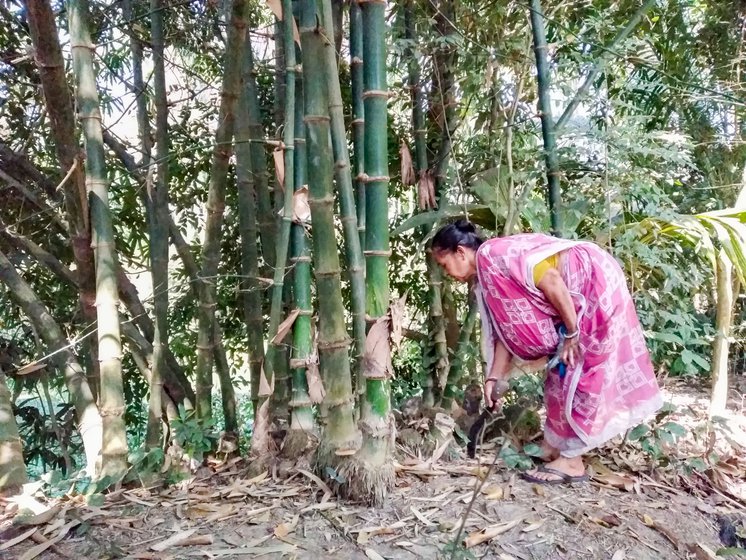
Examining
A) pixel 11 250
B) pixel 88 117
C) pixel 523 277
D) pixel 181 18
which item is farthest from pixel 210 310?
pixel 181 18

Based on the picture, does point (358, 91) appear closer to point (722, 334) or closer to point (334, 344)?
point (334, 344)

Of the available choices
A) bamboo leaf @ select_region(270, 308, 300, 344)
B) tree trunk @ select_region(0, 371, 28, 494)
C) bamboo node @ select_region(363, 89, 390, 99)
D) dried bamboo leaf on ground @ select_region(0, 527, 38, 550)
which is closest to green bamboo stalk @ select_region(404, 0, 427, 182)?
bamboo node @ select_region(363, 89, 390, 99)

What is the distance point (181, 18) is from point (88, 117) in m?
2.01

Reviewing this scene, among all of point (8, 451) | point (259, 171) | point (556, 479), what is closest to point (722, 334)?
point (556, 479)

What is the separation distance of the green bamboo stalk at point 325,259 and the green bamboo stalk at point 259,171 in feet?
2.85

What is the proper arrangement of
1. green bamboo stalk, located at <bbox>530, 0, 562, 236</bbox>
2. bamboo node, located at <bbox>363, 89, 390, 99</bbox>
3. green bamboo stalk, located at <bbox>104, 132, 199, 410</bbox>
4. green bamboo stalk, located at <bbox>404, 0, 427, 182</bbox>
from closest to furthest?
1. bamboo node, located at <bbox>363, 89, 390, 99</bbox>
2. green bamboo stalk, located at <bbox>530, 0, 562, 236</bbox>
3. green bamboo stalk, located at <bbox>404, 0, 427, 182</bbox>
4. green bamboo stalk, located at <bbox>104, 132, 199, 410</bbox>

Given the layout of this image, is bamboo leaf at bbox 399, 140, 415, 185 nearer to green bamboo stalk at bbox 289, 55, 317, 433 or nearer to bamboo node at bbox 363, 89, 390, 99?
green bamboo stalk at bbox 289, 55, 317, 433

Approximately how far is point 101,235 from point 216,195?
0.45 metres

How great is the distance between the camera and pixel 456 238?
83.4 inches

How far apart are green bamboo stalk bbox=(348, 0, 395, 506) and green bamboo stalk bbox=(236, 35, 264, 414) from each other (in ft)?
2.58

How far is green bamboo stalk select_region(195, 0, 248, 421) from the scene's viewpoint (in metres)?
1.98

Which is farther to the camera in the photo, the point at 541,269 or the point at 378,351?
the point at 541,269

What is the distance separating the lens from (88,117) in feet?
6.04

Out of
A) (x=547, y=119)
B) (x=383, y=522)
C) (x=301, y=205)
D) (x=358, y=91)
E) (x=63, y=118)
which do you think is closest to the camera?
(x=383, y=522)
